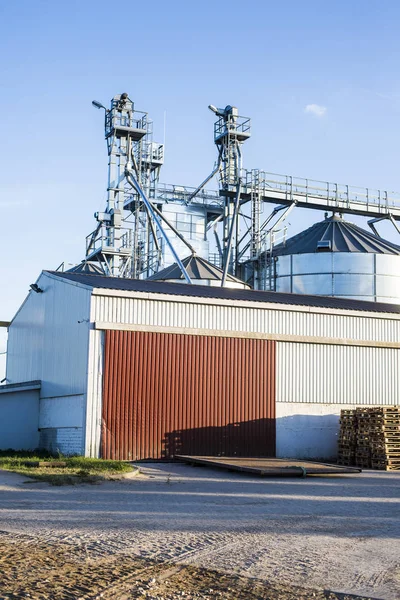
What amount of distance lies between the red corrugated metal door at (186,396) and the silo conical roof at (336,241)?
18122 millimetres

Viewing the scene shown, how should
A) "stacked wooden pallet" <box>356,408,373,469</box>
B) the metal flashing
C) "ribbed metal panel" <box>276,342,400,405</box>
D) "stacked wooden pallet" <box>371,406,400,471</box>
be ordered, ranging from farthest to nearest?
"ribbed metal panel" <box>276,342,400,405</box>, the metal flashing, "stacked wooden pallet" <box>356,408,373,469</box>, "stacked wooden pallet" <box>371,406,400,471</box>

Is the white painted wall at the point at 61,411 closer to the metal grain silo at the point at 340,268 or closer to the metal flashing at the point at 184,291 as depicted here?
the metal flashing at the point at 184,291

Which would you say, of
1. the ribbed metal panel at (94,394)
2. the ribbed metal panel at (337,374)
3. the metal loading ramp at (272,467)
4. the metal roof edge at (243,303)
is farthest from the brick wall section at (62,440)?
the ribbed metal panel at (337,374)

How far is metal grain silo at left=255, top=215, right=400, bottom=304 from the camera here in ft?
143

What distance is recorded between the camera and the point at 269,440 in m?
27.2

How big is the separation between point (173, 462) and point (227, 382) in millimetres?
3505

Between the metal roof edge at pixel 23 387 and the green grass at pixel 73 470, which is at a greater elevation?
the metal roof edge at pixel 23 387

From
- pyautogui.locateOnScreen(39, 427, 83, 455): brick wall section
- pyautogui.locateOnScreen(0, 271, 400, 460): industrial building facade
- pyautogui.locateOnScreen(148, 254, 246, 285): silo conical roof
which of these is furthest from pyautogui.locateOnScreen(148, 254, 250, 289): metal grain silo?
pyautogui.locateOnScreen(39, 427, 83, 455): brick wall section

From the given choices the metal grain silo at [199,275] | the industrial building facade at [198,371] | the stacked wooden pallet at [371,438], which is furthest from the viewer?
the metal grain silo at [199,275]

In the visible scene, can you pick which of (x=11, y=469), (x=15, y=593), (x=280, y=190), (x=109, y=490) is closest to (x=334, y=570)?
(x=15, y=593)

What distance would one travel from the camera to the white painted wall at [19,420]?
29000mm

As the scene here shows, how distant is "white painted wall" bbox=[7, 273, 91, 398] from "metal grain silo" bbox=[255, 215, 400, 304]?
53.3 feet

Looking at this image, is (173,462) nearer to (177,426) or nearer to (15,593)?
(177,426)

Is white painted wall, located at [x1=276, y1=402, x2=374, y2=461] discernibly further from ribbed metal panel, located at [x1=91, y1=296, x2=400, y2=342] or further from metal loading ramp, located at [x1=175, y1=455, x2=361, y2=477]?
metal loading ramp, located at [x1=175, y1=455, x2=361, y2=477]
